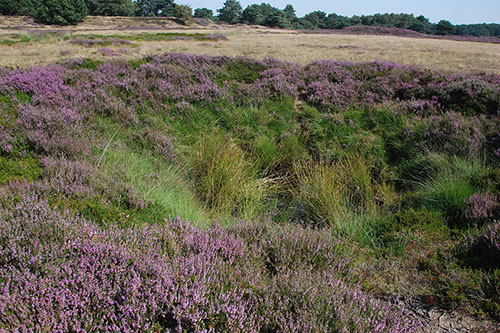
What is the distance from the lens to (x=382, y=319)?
8.09ft

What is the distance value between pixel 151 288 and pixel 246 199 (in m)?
3.47

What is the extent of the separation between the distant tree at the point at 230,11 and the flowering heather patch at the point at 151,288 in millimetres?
96334

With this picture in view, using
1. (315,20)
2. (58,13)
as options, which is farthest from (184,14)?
(315,20)

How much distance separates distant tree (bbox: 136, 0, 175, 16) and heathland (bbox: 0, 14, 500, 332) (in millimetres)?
85216

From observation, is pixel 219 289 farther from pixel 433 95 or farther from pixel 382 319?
pixel 433 95

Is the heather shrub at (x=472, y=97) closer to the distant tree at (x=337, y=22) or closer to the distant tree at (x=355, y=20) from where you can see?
the distant tree at (x=337, y=22)

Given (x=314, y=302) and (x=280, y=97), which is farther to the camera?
(x=280, y=97)

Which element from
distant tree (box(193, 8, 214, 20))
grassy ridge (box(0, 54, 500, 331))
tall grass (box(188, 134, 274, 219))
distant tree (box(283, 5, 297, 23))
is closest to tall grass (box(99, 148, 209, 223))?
grassy ridge (box(0, 54, 500, 331))

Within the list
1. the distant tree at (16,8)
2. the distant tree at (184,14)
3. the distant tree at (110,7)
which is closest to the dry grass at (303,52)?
the distant tree at (184,14)

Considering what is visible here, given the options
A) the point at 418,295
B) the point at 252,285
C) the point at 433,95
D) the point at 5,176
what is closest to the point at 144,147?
the point at 5,176

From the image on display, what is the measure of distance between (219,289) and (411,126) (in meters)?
7.52

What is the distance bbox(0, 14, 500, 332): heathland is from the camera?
7.84ft

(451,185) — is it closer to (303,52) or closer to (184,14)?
(303,52)

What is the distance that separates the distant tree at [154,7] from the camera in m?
87.4
